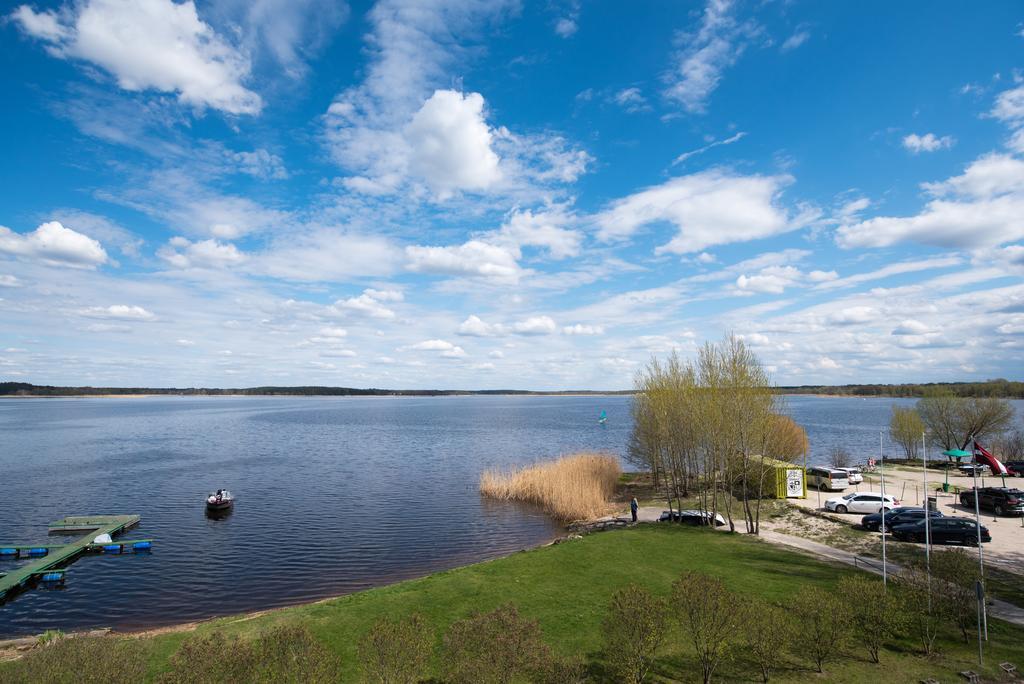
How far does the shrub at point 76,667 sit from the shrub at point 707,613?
10165 mm

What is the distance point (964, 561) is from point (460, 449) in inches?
2591

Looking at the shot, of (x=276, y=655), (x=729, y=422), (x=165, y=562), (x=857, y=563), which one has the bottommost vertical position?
(x=165, y=562)

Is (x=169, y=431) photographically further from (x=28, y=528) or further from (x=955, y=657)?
(x=955, y=657)

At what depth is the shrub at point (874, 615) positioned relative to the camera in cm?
1269

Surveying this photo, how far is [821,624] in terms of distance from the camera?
40.2 feet

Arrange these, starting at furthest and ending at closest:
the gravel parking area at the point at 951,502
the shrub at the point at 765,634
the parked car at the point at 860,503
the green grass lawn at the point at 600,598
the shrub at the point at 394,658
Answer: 1. the parked car at the point at 860,503
2. the gravel parking area at the point at 951,502
3. the green grass lawn at the point at 600,598
4. the shrub at the point at 765,634
5. the shrub at the point at 394,658

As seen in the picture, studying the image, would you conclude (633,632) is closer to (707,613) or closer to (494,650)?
(707,613)

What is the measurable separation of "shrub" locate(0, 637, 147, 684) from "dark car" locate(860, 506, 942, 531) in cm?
3275

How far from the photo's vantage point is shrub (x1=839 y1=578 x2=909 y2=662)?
500 inches

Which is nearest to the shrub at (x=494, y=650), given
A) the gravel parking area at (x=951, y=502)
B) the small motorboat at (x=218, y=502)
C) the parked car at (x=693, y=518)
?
the gravel parking area at (x=951, y=502)

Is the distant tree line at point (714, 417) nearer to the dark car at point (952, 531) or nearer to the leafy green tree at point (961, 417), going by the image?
the dark car at point (952, 531)

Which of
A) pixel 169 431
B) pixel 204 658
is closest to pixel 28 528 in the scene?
pixel 204 658

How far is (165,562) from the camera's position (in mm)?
29969

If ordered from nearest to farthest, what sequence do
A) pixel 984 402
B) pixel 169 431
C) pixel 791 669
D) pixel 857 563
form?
pixel 791 669 < pixel 857 563 < pixel 984 402 < pixel 169 431
